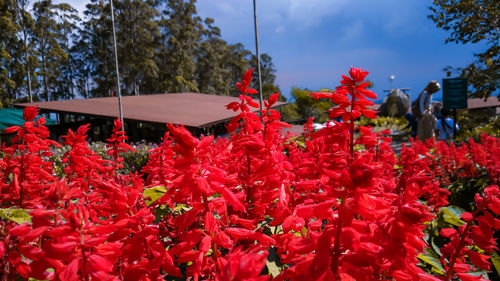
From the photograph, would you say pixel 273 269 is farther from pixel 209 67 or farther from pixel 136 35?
pixel 209 67

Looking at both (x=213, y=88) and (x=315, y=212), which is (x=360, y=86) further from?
(x=213, y=88)

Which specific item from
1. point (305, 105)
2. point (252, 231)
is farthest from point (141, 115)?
point (305, 105)

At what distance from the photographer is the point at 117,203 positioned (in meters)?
0.71

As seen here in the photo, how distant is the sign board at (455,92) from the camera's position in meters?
8.41

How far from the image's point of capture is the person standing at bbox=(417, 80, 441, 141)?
743 cm

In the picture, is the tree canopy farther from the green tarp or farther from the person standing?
the person standing

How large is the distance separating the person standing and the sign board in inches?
50.1

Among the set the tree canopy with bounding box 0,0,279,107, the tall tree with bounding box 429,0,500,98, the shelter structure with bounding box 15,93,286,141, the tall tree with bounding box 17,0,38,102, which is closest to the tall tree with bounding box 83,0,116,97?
the tree canopy with bounding box 0,0,279,107

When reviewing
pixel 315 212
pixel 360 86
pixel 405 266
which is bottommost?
pixel 405 266

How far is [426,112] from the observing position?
7.59 metres

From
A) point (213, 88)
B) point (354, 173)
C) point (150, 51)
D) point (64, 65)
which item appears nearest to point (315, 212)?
point (354, 173)

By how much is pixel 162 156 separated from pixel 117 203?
4.34 feet

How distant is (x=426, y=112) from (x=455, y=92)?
1732 mm

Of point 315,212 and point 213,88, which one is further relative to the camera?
point 213,88
